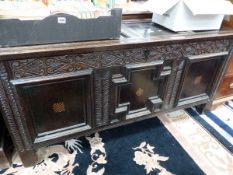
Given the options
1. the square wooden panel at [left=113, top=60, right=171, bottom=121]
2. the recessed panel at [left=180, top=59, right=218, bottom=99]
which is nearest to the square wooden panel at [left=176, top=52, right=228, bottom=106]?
the recessed panel at [left=180, top=59, right=218, bottom=99]

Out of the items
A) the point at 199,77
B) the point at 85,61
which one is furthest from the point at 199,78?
the point at 85,61

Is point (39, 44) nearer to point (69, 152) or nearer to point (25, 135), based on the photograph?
point (25, 135)

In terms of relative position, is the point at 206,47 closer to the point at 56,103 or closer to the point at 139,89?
the point at 139,89

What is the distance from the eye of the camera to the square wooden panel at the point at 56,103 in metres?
0.84

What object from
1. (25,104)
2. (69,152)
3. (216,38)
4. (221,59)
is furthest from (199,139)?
(25,104)

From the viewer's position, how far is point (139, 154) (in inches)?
46.2

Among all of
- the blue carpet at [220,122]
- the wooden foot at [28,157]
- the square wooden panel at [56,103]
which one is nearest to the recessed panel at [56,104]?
the square wooden panel at [56,103]

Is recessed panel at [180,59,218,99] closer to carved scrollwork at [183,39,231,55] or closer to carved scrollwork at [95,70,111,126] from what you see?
carved scrollwork at [183,39,231,55]

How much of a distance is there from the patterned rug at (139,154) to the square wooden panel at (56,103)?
0.20 meters

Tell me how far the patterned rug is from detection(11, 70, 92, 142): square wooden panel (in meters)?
0.20

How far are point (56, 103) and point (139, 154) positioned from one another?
593 millimetres

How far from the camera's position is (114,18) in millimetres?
831

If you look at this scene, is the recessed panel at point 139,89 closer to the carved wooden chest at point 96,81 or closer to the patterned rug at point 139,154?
the carved wooden chest at point 96,81

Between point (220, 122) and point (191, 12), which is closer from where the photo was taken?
point (191, 12)
